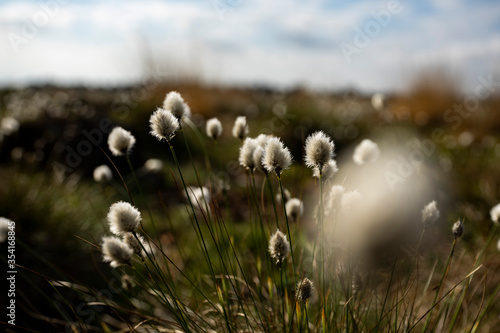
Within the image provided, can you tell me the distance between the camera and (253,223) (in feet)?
12.8

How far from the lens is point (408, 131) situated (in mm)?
7582

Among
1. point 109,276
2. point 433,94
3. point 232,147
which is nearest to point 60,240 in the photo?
point 109,276

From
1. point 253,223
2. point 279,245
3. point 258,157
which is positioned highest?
point 253,223

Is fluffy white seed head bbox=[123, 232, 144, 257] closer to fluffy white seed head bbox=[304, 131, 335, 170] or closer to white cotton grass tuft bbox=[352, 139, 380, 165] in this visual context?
fluffy white seed head bbox=[304, 131, 335, 170]

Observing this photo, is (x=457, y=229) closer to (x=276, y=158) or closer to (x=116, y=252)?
(x=276, y=158)

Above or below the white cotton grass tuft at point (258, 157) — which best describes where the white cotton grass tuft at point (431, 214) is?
below

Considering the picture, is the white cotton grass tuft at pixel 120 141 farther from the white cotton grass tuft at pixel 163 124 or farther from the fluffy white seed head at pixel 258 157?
the fluffy white seed head at pixel 258 157

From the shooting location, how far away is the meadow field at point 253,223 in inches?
65.2

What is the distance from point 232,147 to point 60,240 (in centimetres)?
512

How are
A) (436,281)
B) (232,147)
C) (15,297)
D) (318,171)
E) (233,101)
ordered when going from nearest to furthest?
1. (318,171)
2. (15,297)
3. (436,281)
4. (232,147)
5. (233,101)

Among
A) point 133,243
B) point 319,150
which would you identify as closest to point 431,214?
point 319,150

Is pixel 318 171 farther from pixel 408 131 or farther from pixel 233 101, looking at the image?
pixel 233 101

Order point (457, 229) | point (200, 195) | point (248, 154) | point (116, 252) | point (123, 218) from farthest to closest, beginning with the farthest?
point (200, 195) < point (457, 229) < point (248, 154) < point (116, 252) < point (123, 218)

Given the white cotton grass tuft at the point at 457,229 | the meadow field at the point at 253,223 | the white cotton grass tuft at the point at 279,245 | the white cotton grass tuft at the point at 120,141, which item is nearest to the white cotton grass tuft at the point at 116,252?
the meadow field at the point at 253,223
